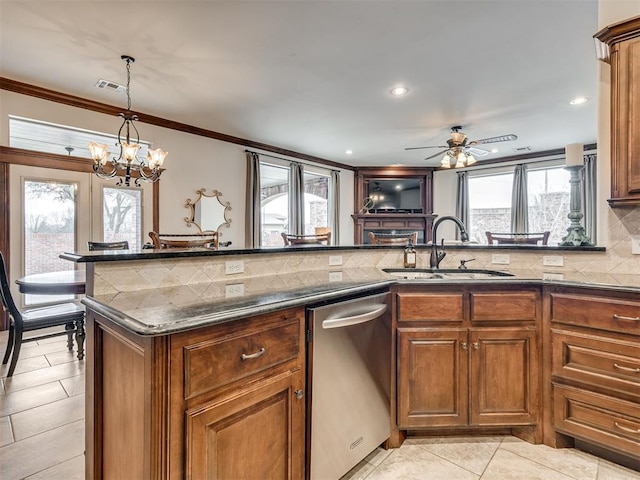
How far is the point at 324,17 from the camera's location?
249 centimetres

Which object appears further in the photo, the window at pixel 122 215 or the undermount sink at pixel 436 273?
the window at pixel 122 215

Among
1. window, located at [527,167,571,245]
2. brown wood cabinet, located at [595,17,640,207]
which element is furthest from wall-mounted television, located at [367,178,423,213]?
brown wood cabinet, located at [595,17,640,207]

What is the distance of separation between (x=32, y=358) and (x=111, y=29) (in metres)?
2.91

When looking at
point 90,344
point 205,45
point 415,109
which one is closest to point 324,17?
point 205,45

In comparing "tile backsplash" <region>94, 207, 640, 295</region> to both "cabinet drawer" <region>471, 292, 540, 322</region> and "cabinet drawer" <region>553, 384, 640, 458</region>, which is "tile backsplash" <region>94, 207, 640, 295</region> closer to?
"cabinet drawer" <region>471, 292, 540, 322</region>

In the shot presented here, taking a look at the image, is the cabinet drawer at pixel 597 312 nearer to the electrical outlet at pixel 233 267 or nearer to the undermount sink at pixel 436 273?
the undermount sink at pixel 436 273

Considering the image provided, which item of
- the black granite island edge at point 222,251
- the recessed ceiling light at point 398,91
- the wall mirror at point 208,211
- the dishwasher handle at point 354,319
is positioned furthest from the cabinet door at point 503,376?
the wall mirror at point 208,211

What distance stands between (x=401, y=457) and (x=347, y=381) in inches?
25.7

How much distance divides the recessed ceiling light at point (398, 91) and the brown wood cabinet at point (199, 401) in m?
3.25

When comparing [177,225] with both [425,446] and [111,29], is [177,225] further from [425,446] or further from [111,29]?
[425,446]

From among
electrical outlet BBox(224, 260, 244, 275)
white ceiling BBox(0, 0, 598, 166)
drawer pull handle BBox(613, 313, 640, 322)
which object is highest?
white ceiling BBox(0, 0, 598, 166)

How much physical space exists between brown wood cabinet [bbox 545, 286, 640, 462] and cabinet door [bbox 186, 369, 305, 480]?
1439 mm

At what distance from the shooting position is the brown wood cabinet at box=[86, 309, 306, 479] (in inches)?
38.2

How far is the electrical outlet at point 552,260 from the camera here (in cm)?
222
